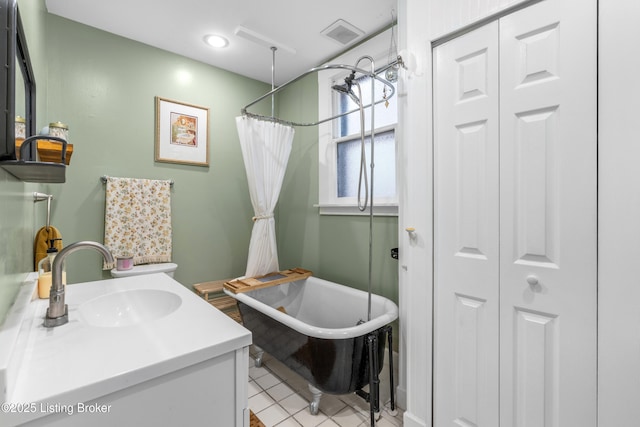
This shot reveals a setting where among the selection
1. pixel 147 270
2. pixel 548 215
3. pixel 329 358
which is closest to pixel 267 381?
pixel 329 358

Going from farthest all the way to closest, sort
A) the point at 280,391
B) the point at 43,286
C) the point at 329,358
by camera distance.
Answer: the point at 280,391, the point at 329,358, the point at 43,286

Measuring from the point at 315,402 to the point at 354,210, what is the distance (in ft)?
4.62

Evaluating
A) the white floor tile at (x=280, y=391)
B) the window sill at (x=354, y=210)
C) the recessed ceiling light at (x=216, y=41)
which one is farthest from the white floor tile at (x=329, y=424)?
the recessed ceiling light at (x=216, y=41)

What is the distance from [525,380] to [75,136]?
310cm

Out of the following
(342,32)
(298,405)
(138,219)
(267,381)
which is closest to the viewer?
(298,405)

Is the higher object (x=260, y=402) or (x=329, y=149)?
(x=329, y=149)

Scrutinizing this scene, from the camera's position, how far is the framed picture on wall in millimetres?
2568

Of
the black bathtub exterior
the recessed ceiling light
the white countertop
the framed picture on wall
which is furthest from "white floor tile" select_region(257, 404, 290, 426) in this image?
the recessed ceiling light

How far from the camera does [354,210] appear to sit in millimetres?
2477

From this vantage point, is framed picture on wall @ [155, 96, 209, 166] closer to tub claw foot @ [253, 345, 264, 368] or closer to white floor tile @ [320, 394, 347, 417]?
tub claw foot @ [253, 345, 264, 368]

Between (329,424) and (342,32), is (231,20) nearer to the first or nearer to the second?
(342,32)

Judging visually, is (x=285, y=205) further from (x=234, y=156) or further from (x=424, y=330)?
(x=424, y=330)

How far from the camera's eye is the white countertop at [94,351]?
0.64 m

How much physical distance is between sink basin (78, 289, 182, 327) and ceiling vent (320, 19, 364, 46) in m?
2.13
